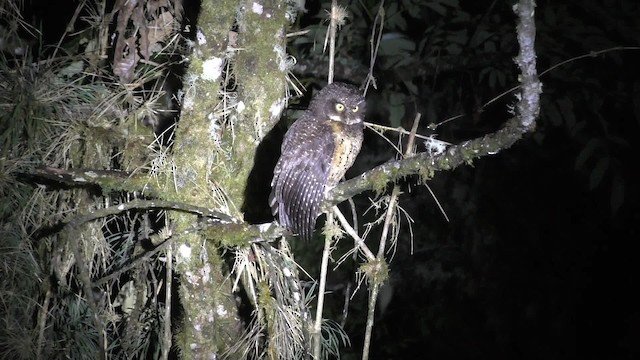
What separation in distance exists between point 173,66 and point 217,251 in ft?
2.97

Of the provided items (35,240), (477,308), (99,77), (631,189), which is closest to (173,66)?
(99,77)

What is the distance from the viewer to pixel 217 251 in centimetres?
221

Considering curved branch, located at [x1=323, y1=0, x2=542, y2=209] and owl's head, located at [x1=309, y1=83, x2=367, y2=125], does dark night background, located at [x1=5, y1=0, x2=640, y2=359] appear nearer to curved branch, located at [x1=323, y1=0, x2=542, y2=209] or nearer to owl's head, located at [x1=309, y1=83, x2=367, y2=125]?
owl's head, located at [x1=309, y1=83, x2=367, y2=125]

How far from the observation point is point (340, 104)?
93.6 inches

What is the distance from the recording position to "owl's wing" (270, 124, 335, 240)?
2176 millimetres

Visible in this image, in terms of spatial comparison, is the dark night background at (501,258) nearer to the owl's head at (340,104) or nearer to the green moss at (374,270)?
the owl's head at (340,104)

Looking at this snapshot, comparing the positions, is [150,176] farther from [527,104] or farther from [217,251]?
[527,104]

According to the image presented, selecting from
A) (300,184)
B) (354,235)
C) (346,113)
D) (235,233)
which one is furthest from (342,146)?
(235,233)

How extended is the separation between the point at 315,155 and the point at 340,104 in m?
0.28

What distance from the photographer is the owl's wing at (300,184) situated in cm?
218

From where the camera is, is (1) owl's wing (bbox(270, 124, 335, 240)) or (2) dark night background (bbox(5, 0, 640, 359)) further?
(2) dark night background (bbox(5, 0, 640, 359))

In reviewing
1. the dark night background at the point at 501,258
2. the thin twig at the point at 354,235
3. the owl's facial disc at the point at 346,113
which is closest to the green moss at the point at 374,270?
the thin twig at the point at 354,235

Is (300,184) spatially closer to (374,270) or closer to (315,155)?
(315,155)

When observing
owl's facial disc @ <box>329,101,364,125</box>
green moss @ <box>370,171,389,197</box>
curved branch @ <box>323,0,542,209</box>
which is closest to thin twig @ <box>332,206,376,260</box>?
curved branch @ <box>323,0,542,209</box>
